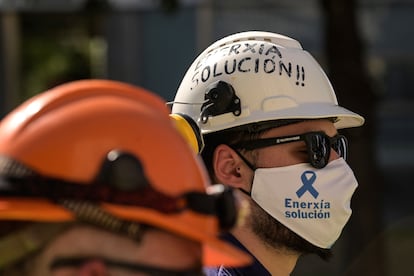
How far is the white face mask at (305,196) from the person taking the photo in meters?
3.56

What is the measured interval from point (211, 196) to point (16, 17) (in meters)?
14.4

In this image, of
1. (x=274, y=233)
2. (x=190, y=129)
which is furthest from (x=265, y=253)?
(x=190, y=129)

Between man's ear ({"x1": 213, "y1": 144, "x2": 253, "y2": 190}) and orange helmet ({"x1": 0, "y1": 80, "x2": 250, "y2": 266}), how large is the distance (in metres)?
1.56

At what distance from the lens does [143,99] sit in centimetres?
205

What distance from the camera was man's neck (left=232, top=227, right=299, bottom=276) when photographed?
346 cm

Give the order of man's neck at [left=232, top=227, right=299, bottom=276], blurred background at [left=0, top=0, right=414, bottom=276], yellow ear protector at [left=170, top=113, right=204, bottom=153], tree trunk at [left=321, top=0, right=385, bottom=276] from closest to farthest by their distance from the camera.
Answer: yellow ear protector at [left=170, top=113, right=204, bottom=153], man's neck at [left=232, top=227, right=299, bottom=276], tree trunk at [left=321, top=0, right=385, bottom=276], blurred background at [left=0, top=0, right=414, bottom=276]

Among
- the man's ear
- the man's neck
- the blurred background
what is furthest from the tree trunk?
the man's neck

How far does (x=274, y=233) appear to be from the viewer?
11.6ft

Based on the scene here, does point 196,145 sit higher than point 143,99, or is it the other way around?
point 143,99

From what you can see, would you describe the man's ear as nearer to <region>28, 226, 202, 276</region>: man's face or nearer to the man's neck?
the man's neck

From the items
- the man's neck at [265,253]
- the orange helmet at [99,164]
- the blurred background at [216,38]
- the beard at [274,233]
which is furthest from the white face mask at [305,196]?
the blurred background at [216,38]

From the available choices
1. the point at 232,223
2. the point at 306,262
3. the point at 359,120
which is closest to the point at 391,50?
the point at 306,262

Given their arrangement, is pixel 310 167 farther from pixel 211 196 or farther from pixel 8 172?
pixel 8 172

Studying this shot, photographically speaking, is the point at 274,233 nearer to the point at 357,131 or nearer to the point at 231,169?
the point at 231,169
